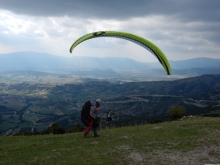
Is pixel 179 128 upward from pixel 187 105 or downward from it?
upward

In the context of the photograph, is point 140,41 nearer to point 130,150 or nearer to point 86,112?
point 130,150

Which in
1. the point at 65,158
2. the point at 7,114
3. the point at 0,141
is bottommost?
the point at 7,114

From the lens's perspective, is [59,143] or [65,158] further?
[59,143]

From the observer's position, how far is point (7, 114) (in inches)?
6914

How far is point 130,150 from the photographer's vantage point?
1315 cm

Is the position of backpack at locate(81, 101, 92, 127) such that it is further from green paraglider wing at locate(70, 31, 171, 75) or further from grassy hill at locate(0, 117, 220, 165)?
green paraglider wing at locate(70, 31, 171, 75)

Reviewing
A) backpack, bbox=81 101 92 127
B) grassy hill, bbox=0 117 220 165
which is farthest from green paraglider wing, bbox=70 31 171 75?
grassy hill, bbox=0 117 220 165

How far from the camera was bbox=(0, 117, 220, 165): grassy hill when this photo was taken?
11516mm

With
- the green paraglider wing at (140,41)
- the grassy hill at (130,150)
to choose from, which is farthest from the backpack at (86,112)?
the green paraglider wing at (140,41)

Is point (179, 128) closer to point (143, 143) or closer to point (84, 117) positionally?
point (143, 143)

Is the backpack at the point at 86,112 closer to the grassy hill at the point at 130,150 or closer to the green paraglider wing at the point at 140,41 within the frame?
the grassy hill at the point at 130,150

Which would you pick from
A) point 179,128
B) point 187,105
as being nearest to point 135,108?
point 187,105

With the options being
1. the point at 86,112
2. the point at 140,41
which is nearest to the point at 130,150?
the point at 86,112

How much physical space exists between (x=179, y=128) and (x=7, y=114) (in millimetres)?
183587
